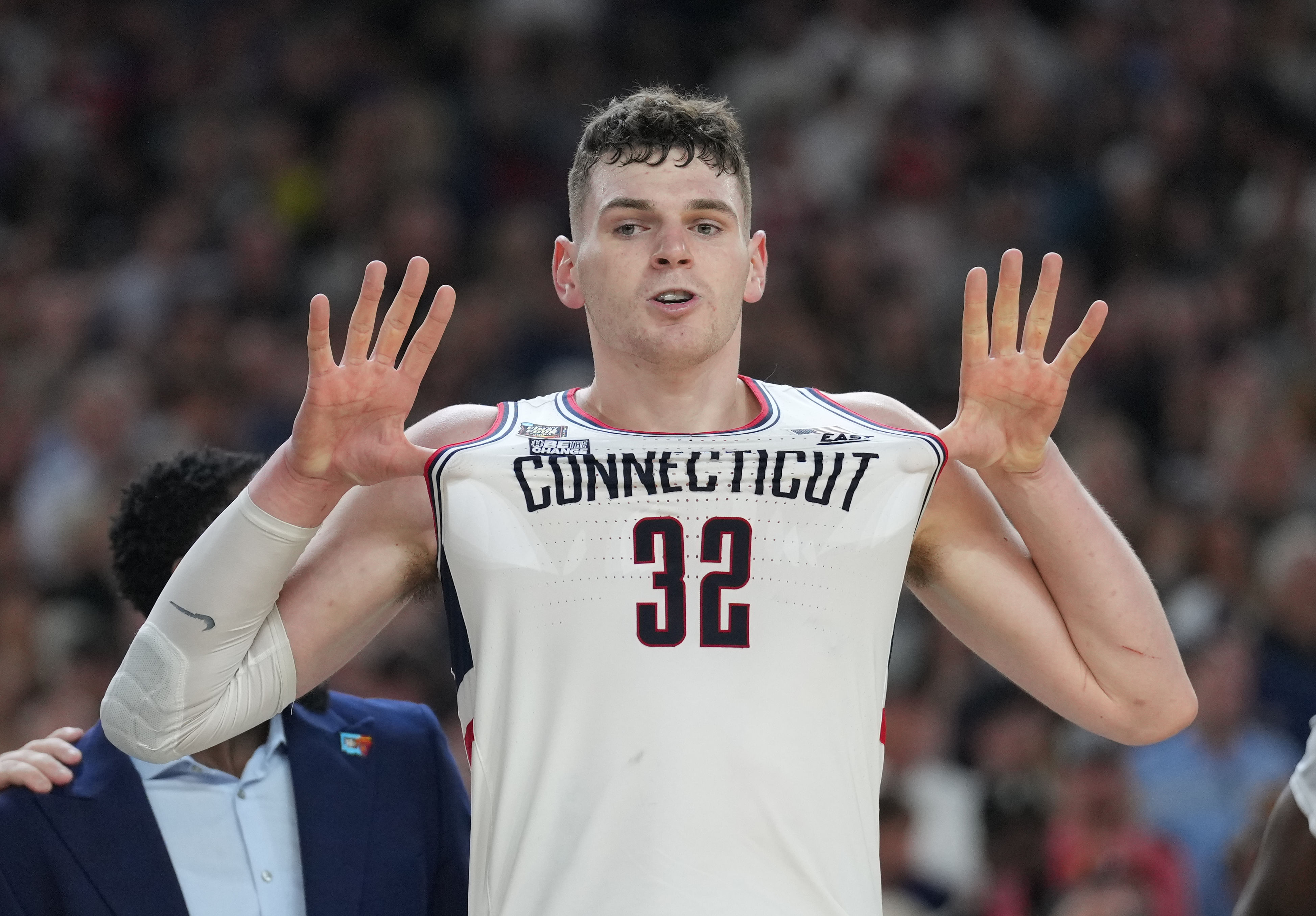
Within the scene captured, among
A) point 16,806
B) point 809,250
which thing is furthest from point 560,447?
point 809,250

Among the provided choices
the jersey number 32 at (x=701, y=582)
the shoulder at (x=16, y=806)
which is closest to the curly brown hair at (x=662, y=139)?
the jersey number 32 at (x=701, y=582)

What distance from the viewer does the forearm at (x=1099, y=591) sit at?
312 cm

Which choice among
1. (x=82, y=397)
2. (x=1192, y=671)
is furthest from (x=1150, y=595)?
(x=82, y=397)

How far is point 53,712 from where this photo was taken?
5.98m

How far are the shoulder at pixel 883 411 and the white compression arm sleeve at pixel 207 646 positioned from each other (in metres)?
1.04

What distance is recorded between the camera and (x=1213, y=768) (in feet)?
22.2

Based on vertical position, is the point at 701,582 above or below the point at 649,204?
below

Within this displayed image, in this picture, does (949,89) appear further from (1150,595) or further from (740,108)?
(1150,595)

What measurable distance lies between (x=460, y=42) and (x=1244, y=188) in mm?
4814

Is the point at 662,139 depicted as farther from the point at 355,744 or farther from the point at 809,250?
the point at 809,250

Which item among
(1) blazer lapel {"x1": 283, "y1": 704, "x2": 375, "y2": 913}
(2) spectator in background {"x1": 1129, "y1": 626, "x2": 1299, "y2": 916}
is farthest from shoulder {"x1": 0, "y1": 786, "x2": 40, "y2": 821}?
(2) spectator in background {"x1": 1129, "y1": 626, "x2": 1299, "y2": 916}

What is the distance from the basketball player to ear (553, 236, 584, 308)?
0.20ft

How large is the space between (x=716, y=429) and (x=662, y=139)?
21.7 inches

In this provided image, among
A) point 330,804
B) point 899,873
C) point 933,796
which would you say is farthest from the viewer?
point 933,796
